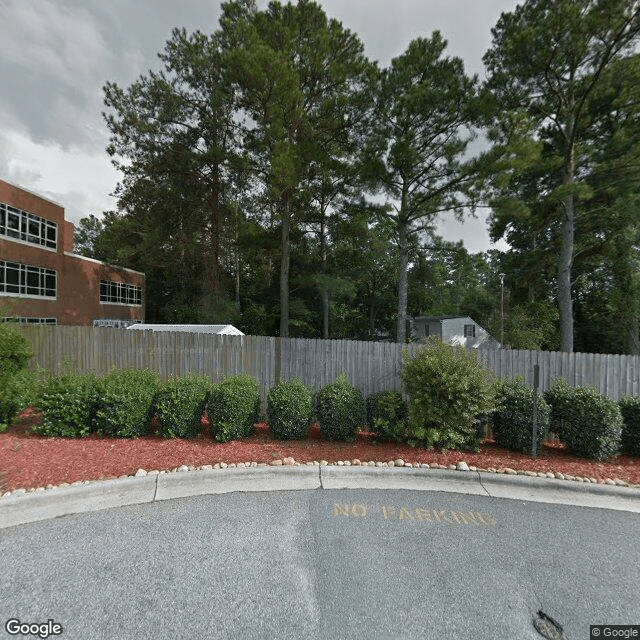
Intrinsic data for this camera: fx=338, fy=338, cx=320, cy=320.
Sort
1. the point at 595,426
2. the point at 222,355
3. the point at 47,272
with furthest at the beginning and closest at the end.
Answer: the point at 47,272 → the point at 222,355 → the point at 595,426

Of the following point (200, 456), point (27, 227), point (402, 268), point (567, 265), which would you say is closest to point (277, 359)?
point (200, 456)

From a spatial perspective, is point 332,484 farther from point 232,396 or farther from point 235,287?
point 235,287

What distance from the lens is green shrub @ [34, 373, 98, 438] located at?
5.51 m

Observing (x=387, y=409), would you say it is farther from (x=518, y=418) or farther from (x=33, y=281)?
(x=33, y=281)

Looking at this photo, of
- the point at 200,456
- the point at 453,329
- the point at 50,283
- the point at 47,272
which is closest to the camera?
the point at 200,456

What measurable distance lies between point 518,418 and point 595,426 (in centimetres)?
107

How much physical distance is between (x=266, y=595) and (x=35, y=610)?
155 cm

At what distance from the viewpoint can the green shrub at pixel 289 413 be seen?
5590mm

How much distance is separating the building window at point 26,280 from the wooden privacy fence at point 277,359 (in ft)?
49.6

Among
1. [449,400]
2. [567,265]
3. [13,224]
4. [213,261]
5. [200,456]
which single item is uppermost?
[13,224]

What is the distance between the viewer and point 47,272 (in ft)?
73.4

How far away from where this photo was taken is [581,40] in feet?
41.8

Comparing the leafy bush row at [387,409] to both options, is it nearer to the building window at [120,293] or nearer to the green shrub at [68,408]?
the green shrub at [68,408]

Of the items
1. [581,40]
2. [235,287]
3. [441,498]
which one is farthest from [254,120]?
[441,498]
